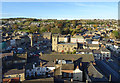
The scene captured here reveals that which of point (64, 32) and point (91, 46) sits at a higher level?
point (64, 32)

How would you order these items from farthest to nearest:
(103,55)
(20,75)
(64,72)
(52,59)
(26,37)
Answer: (26,37)
(103,55)
(52,59)
(64,72)
(20,75)

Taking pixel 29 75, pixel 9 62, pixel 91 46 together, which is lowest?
pixel 29 75

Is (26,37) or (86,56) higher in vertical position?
(26,37)

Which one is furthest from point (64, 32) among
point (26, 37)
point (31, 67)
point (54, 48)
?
point (31, 67)

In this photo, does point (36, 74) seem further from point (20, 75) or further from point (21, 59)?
point (21, 59)

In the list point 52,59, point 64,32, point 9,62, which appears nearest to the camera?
A: point 9,62

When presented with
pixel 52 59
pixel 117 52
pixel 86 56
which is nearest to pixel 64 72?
pixel 52 59

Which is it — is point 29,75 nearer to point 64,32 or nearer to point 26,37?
point 26,37

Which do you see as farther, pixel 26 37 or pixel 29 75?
pixel 26 37

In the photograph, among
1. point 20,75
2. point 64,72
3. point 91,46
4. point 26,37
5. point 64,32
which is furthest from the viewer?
point 64,32
